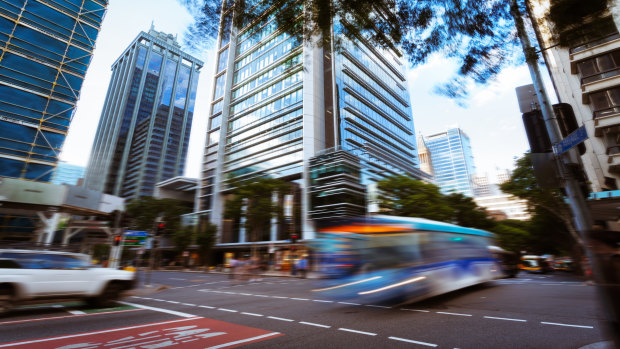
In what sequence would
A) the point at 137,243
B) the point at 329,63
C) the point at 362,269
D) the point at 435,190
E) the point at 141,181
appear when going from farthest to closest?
the point at 141,181 < the point at 329,63 < the point at 435,190 < the point at 137,243 < the point at 362,269

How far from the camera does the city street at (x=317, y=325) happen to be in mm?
4195

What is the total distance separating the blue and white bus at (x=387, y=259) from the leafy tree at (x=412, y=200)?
59.8ft

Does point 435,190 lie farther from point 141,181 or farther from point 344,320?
point 141,181

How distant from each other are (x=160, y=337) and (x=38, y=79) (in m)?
30.0

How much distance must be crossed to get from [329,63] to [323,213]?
2592cm

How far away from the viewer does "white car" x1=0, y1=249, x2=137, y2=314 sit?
5941 mm

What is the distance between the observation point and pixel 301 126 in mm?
39875

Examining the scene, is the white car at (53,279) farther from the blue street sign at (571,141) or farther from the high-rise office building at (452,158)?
the high-rise office building at (452,158)

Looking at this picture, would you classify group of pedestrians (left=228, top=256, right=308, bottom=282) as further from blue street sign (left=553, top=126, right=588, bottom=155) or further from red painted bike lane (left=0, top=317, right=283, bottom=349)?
blue street sign (left=553, top=126, right=588, bottom=155)

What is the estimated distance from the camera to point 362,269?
6.78 meters

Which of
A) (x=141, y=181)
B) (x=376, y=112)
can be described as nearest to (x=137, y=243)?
(x=376, y=112)

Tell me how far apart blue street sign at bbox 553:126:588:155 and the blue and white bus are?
3817 mm

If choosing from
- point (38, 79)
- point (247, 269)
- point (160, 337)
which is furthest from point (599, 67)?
point (38, 79)

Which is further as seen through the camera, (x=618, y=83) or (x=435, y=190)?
(x=435, y=190)
